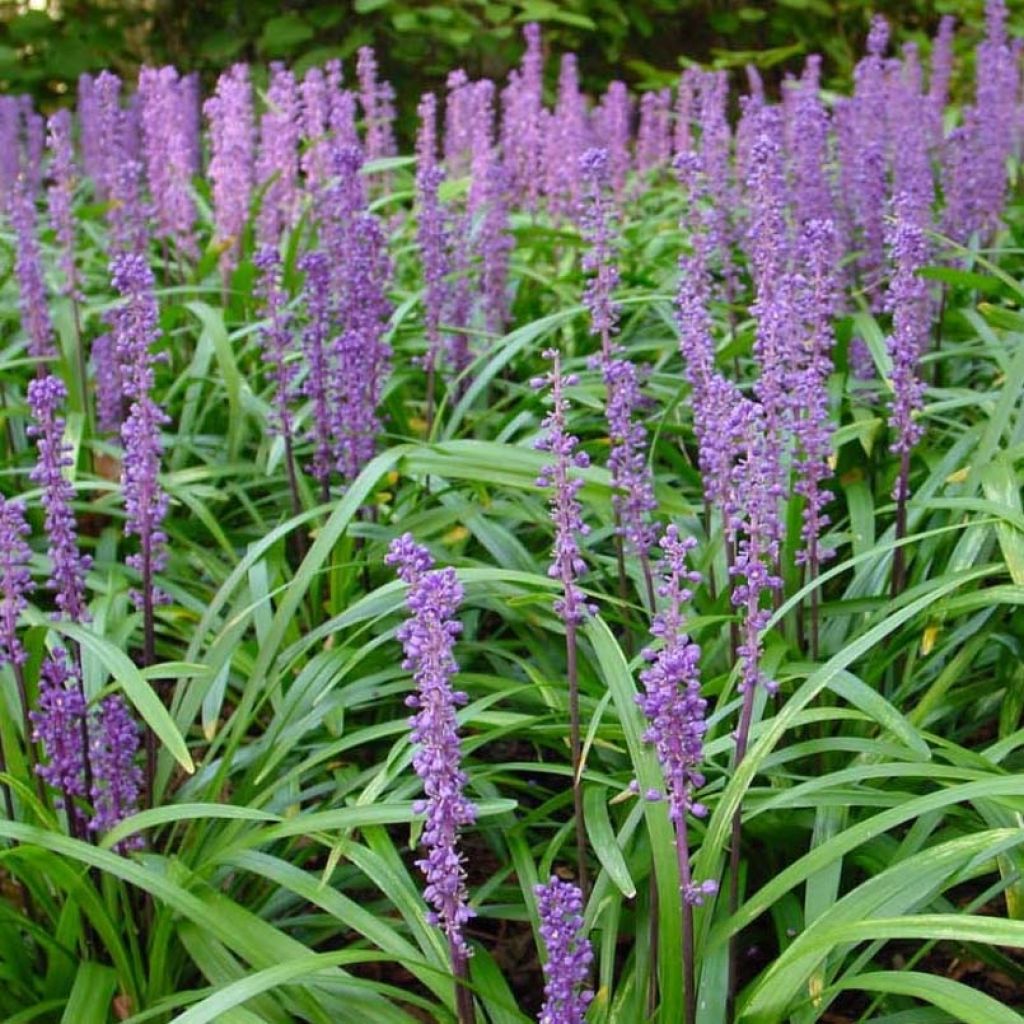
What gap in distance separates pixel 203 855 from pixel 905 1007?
1.64 m

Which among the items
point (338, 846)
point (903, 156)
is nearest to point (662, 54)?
point (903, 156)

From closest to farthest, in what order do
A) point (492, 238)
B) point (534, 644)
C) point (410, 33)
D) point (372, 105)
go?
1. point (534, 644)
2. point (492, 238)
3. point (372, 105)
4. point (410, 33)

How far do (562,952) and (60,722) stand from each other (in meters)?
1.41

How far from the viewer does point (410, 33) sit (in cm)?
1429

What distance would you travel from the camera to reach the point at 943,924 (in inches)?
97.7

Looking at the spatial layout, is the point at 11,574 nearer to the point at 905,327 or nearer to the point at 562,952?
the point at 562,952

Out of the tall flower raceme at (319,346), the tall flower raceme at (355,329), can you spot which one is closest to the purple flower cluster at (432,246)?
the tall flower raceme at (355,329)

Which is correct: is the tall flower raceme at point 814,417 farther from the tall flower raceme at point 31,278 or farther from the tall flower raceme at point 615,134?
the tall flower raceme at point 615,134

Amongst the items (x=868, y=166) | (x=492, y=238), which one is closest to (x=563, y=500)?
(x=868, y=166)

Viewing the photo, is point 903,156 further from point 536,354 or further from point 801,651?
point 801,651

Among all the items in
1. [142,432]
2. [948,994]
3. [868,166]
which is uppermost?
[868,166]

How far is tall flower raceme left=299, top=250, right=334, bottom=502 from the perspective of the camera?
4.44 m

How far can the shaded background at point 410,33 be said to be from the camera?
13.8 meters

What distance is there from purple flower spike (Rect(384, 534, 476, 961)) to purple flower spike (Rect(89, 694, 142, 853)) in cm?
110
